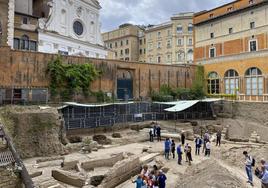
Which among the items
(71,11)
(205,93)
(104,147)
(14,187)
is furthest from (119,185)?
(71,11)

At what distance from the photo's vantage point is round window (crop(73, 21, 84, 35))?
41.4 meters

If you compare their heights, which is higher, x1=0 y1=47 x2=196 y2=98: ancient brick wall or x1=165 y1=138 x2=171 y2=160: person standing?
x1=0 y1=47 x2=196 y2=98: ancient brick wall

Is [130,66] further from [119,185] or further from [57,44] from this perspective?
[119,185]

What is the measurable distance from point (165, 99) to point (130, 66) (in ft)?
19.9

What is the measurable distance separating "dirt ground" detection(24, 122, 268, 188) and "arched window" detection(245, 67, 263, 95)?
513 inches

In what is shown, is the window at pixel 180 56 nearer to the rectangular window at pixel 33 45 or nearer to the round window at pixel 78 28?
the round window at pixel 78 28

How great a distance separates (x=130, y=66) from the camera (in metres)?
33.8

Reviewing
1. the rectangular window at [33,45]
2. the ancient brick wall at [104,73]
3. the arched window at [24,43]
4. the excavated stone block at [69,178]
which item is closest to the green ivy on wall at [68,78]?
the ancient brick wall at [104,73]

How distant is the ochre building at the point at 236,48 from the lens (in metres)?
33.0

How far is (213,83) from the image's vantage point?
39344 millimetres

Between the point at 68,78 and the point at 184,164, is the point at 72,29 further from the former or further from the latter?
the point at 184,164

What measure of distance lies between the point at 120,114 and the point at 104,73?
6.36m

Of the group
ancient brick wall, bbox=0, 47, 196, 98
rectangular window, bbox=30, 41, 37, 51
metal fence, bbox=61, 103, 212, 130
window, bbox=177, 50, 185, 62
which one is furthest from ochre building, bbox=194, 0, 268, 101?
rectangular window, bbox=30, 41, 37, 51

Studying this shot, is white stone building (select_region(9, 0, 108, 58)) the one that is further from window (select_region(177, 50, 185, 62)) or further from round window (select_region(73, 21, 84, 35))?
window (select_region(177, 50, 185, 62))
